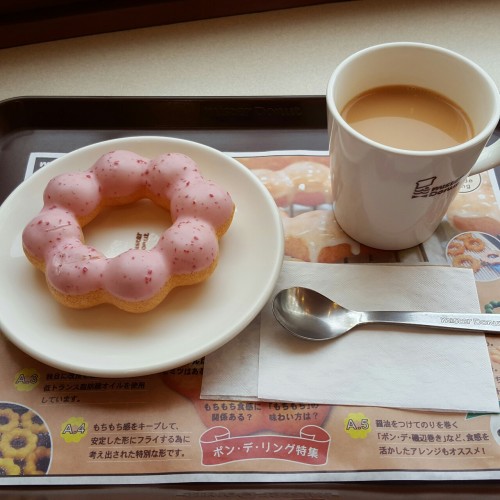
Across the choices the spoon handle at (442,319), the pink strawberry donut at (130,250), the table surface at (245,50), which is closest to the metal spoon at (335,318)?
the spoon handle at (442,319)

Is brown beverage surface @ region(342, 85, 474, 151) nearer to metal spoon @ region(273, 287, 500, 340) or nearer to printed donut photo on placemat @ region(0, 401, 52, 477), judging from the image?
metal spoon @ region(273, 287, 500, 340)

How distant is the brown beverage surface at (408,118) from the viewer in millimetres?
651

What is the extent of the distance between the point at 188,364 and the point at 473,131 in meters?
0.43

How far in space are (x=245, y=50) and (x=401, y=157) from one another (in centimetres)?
61

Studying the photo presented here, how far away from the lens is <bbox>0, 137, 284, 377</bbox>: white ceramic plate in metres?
0.59

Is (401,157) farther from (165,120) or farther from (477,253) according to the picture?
(165,120)

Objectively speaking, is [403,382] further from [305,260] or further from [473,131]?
[473,131]

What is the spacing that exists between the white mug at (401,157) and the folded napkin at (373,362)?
0.08 meters

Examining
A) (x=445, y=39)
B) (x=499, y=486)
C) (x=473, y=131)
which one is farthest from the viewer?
(x=445, y=39)

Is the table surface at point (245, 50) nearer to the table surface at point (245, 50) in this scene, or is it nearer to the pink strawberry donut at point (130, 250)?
the table surface at point (245, 50)

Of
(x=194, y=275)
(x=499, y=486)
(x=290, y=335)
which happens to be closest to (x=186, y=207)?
(x=194, y=275)

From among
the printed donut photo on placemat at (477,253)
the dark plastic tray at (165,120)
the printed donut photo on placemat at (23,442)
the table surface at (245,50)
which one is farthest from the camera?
the table surface at (245,50)

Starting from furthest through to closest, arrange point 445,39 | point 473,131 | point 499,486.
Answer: point 445,39 → point 473,131 → point 499,486

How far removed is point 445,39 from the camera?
108 centimetres
